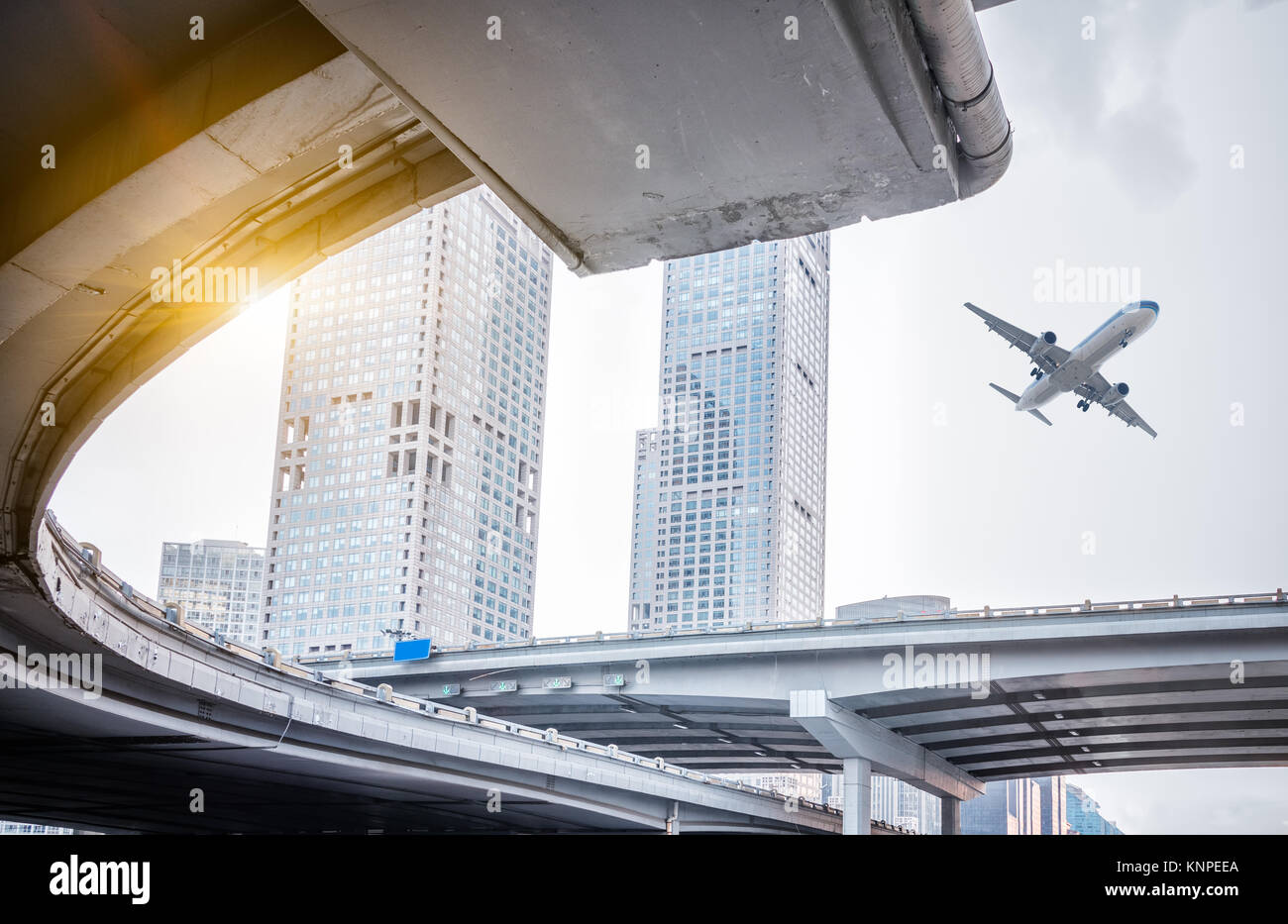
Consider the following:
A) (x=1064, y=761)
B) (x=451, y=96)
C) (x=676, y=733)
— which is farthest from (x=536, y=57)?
(x=1064, y=761)

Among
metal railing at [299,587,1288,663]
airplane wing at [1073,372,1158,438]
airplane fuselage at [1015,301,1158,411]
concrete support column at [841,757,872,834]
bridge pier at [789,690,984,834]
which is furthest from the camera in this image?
airplane wing at [1073,372,1158,438]

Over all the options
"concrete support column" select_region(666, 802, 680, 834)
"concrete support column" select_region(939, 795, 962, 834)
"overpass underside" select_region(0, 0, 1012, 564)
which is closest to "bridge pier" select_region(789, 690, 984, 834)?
"concrete support column" select_region(666, 802, 680, 834)

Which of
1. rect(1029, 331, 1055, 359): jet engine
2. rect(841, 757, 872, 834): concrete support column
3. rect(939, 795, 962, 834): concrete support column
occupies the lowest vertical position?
rect(939, 795, 962, 834): concrete support column

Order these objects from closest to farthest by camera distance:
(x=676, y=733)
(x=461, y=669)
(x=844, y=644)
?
1. (x=844, y=644)
2. (x=461, y=669)
3. (x=676, y=733)

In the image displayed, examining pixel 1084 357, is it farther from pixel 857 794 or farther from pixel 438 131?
pixel 438 131

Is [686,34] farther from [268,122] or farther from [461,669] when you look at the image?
[461,669]

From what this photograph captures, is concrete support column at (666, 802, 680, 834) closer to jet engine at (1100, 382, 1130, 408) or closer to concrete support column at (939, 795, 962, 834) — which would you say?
concrete support column at (939, 795, 962, 834)

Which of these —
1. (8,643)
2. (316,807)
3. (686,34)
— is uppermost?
(686,34)

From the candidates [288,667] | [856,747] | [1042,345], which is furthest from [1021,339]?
[288,667]

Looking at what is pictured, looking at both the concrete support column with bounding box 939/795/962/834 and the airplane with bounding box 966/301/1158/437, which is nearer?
the airplane with bounding box 966/301/1158/437
